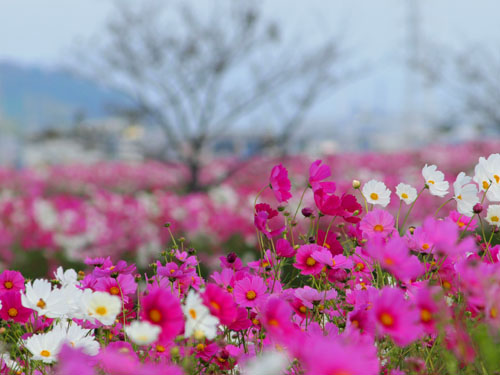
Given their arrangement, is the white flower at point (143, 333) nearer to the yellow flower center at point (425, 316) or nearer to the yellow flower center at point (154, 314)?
the yellow flower center at point (154, 314)

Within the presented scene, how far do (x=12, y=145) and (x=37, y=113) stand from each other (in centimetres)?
1444

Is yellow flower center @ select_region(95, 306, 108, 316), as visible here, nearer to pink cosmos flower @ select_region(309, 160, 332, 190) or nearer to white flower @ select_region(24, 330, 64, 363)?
white flower @ select_region(24, 330, 64, 363)

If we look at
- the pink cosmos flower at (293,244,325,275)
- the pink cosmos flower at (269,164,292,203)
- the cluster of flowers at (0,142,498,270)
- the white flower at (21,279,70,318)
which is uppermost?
the cluster of flowers at (0,142,498,270)

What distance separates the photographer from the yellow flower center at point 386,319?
760 millimetres

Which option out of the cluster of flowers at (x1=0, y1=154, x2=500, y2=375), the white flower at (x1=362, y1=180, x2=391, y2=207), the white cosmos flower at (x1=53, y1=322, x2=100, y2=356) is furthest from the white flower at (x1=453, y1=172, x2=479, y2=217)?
the white cosmos flower at (x1=53, y1=322, x2=100, y2=356)

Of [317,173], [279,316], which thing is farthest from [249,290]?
[317,173]

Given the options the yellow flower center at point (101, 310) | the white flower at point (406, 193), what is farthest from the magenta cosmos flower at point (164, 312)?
the white flower at point (406, 193)

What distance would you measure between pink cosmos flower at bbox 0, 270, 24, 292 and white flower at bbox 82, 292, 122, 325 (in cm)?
42

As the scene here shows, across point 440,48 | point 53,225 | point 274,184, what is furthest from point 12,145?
point 274,184

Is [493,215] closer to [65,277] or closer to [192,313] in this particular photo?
[192,313]

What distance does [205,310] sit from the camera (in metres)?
0.78

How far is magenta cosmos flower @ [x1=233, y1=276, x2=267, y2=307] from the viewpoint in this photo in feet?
3.43

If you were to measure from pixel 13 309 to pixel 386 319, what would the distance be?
739mm

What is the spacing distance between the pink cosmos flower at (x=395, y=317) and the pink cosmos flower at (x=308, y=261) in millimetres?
373
